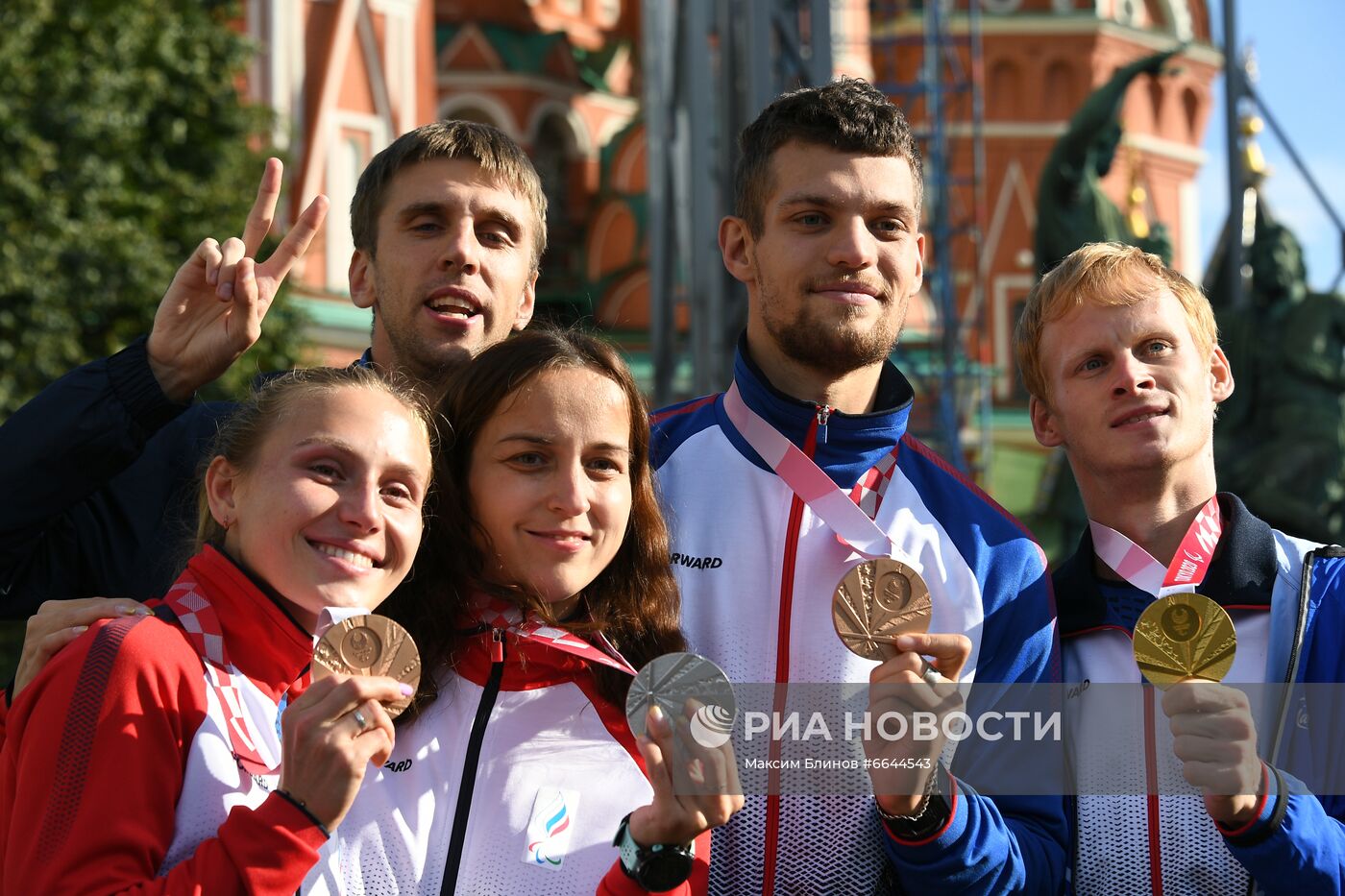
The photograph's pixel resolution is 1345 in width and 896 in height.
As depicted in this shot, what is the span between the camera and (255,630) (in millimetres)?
2816

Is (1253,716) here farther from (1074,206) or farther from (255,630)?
(1074,206)

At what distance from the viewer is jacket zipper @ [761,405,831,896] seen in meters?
3.17

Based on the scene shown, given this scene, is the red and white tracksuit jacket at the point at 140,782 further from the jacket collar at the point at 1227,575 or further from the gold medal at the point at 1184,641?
the jacket collar at the point at 1227,575

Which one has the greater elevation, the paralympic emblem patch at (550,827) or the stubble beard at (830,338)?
the stubble beard at (830,338)

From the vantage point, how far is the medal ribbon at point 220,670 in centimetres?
272

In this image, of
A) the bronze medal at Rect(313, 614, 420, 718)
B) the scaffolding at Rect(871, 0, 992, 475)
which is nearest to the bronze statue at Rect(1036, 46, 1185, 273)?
the scaffolding at Rect(871, 0, 992, 475)

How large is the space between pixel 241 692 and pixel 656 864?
0.72 m

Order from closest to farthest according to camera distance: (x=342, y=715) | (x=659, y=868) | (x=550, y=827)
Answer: (x=342, y=715)
(x=659, y=868)
(x=550, y=827)

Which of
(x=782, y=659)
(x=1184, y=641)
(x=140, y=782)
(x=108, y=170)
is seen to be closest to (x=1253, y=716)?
(x=1184, y=641)

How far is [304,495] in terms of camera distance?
2.83m

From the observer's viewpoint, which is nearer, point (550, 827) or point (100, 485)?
point (550, 827)

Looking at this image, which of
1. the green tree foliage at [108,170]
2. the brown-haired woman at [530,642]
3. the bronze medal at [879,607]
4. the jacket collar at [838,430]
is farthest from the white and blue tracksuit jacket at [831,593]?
the green tree foliage at [108,170]

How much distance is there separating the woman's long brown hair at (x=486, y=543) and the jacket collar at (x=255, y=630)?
9.6 inches

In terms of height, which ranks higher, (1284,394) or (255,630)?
(1284,394)
